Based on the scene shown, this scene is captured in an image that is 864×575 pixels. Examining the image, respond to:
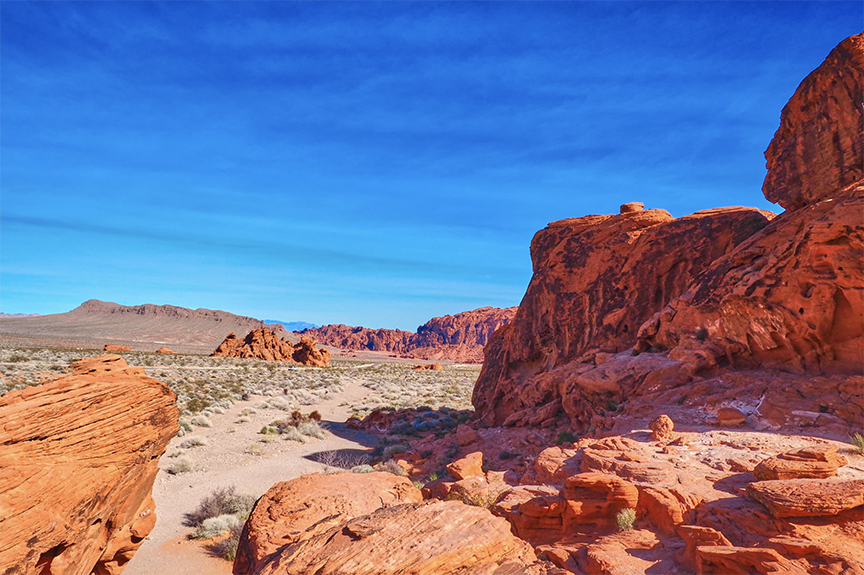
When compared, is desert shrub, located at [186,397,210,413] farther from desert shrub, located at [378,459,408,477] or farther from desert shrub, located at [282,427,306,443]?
desert shrub, located at [378,459,408,477]

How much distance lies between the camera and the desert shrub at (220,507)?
36.4 feet

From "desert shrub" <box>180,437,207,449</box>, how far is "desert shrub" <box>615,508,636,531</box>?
51.0 ft

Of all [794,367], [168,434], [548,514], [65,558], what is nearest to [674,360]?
[794,367]

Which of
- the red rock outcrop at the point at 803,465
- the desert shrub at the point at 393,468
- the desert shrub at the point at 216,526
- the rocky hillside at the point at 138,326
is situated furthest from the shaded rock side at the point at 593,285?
the rocky hillside at the point at 138,326

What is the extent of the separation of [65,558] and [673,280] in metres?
18.8

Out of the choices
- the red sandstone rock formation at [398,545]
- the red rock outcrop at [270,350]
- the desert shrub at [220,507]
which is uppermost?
the red rock outcrop at [270,350]

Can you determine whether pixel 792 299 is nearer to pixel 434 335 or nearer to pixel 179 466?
pixel 179 466

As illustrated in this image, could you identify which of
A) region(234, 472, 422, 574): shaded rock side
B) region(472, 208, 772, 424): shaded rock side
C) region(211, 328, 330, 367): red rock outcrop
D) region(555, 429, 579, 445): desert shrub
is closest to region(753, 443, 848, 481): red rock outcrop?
region(234, 472, 422, 574): shaded rock side

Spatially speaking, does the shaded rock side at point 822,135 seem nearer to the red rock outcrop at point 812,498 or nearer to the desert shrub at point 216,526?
the red rock outcrop at point 812,498

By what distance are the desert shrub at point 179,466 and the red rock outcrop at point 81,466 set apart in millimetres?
7768

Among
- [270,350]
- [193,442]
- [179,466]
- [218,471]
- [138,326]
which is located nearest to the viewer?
[179,466]

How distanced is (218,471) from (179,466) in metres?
1.16

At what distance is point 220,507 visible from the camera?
37.7 ft

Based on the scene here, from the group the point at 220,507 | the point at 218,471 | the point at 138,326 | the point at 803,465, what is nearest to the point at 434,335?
the point at 138,326
